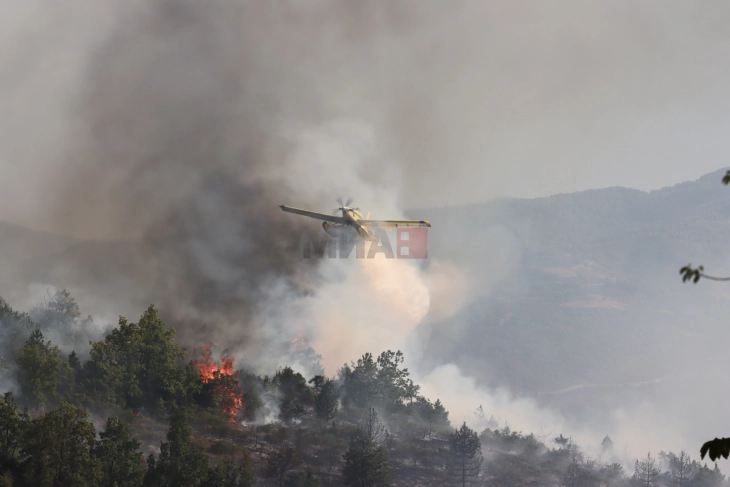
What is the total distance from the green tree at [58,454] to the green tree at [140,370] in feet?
108

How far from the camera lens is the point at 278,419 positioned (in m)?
137

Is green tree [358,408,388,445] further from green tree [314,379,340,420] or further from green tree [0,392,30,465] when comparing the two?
green tree [0,392,30,465]

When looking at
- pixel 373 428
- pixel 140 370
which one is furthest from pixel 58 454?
pixel 373 428

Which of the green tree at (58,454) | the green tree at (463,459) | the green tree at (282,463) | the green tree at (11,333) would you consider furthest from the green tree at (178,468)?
the green tree at (463,459)

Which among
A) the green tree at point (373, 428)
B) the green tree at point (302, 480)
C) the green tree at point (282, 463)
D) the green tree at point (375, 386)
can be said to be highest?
the green tree at point (375, 386)

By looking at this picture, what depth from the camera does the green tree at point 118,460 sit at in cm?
8981

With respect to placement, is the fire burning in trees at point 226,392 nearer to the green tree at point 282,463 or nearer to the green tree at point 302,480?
the green tree at point 282,463

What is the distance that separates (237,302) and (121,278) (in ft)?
142

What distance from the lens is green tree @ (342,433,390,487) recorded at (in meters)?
115

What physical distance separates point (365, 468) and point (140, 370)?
38.0 metres

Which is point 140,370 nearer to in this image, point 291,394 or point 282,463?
point 282,463

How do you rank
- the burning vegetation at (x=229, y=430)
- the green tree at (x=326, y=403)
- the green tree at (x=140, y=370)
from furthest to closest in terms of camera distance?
1. the green tree at (x=326, y=403)
2. the green tree at (x=140, y=370)
3. the burning vegetation at (x=229, y=430)

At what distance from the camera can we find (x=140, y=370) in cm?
12625

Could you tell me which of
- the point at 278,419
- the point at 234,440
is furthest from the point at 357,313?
the point at 234,440
